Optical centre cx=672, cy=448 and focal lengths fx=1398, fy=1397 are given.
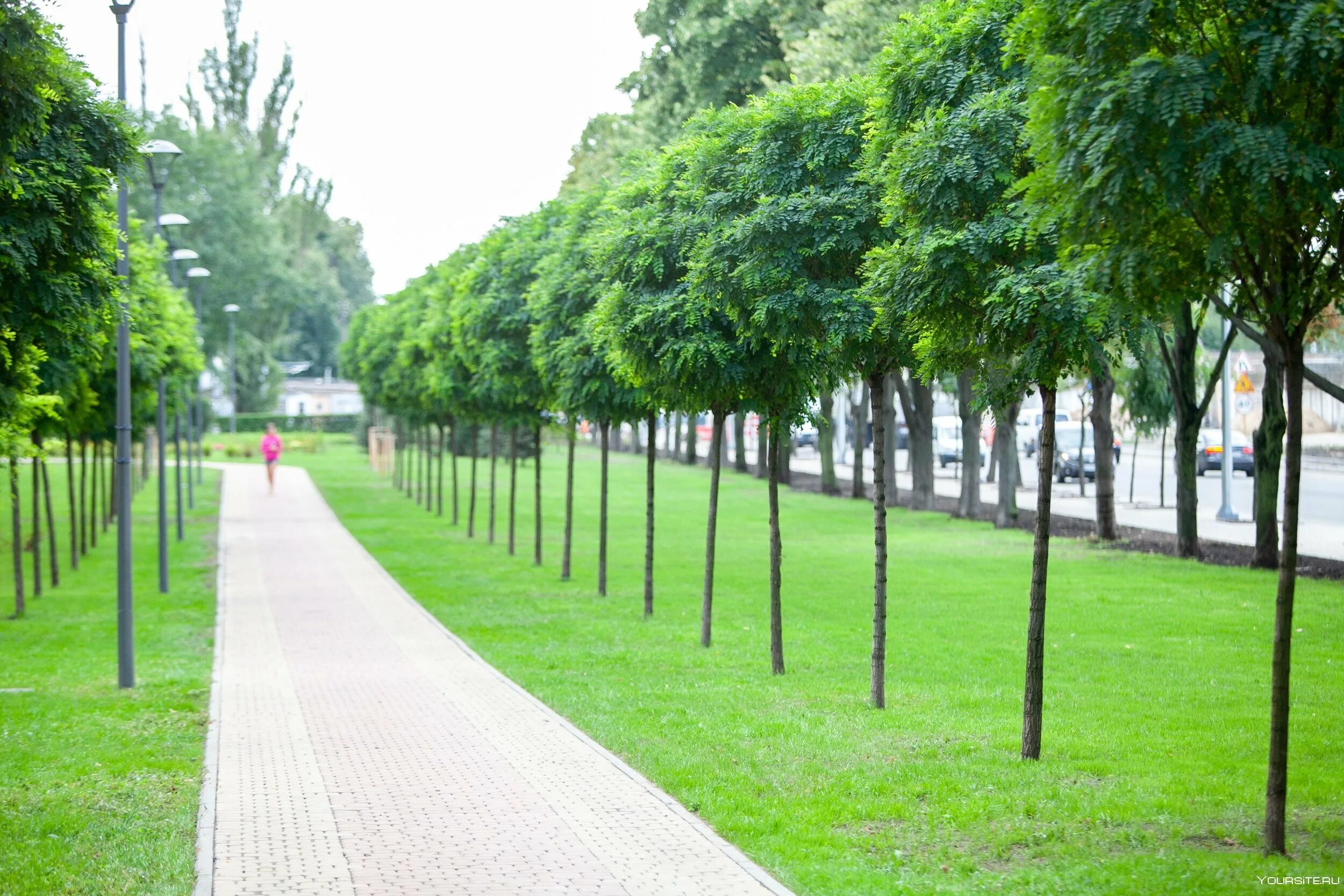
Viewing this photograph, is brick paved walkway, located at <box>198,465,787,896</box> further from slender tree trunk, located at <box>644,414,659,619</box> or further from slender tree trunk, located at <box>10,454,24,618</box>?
slender tree trunk, located at <box>10,454,24,618</box>

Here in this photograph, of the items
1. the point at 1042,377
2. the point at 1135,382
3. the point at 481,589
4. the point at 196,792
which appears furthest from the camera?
the point at 1135,382

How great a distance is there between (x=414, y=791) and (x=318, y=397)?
11931cm

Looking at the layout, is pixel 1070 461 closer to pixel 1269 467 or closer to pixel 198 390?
pixel 1269 467

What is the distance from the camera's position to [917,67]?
8.73 meters

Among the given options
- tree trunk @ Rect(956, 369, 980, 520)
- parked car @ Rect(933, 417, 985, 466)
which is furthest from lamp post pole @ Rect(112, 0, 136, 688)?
parked car @ Rect(933, 417, 985, 466)

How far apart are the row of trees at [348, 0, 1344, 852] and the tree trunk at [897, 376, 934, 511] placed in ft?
54.1

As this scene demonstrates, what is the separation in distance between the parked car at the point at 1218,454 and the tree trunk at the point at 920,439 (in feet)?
40.8

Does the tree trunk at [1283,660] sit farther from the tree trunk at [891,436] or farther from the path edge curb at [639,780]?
the tree trunk at [891,436]

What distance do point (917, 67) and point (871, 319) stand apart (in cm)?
200

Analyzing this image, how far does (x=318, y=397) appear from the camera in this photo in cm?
12394

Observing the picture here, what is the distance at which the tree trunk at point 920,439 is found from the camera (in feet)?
106

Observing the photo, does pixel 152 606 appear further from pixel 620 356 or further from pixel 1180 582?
pixel 1180 582

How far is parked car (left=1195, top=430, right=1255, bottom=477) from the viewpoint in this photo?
42.2 metres

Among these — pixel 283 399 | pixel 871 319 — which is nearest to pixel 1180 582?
pixel 871 319
